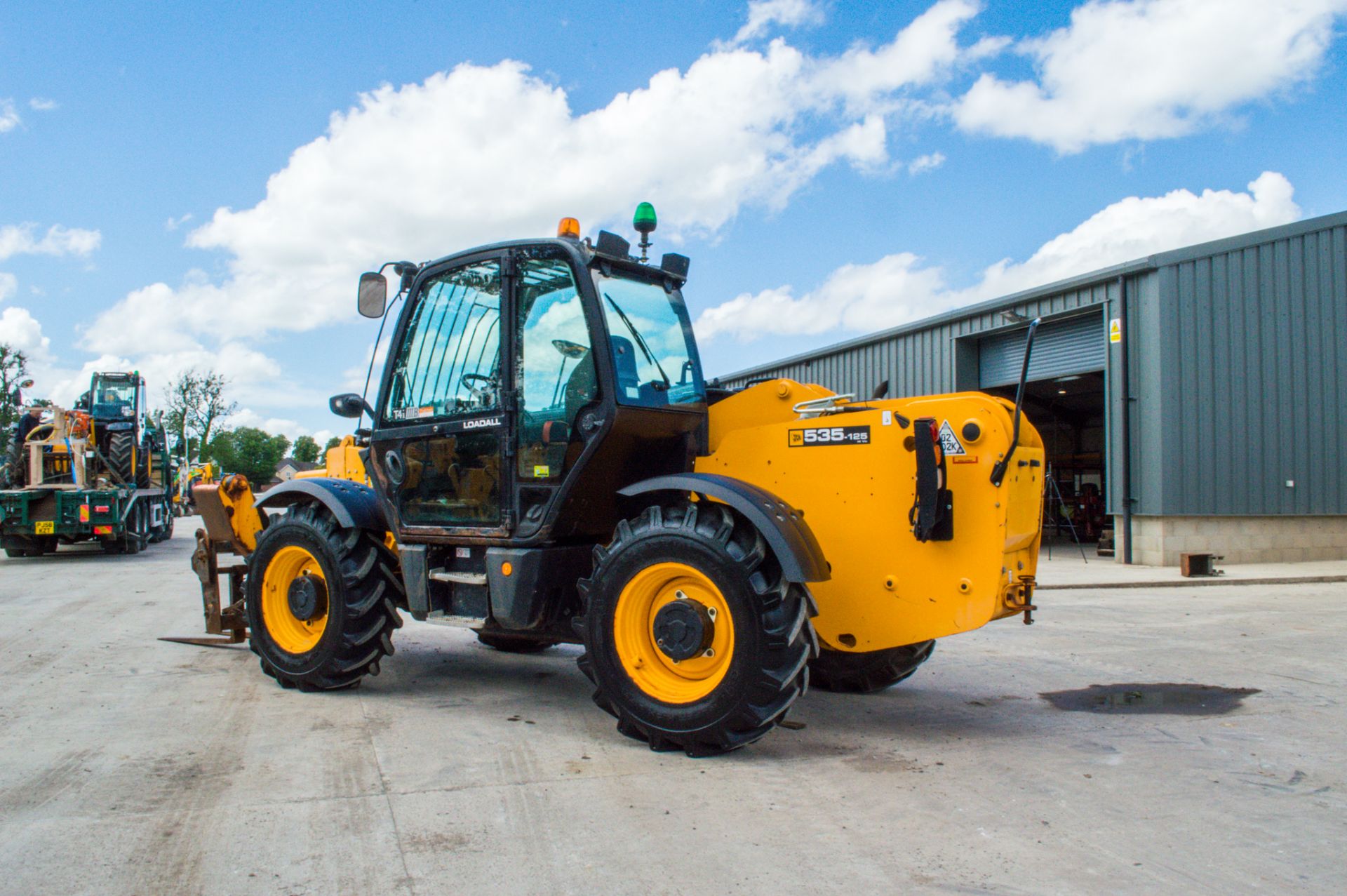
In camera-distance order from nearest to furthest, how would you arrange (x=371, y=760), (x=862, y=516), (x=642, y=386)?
(x=371, y=760), (x=862, y=516), (x=642, y=386)

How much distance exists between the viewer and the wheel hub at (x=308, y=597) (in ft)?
19.3

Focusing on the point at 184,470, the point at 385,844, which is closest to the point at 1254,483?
the point at 385,844

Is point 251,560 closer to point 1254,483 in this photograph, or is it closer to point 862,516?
point 862,516

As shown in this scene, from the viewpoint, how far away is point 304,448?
10262cm

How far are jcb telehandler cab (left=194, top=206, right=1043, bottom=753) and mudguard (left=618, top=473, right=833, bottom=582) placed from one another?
0.01m

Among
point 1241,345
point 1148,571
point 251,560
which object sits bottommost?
point 1148,571

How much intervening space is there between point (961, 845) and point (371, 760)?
2.59m

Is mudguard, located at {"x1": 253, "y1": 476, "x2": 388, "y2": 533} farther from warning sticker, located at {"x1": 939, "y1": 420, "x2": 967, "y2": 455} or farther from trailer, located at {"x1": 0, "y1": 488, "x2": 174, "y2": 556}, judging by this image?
trailer, located at {"x1": 0, "y1": 488, "x2": 174, "y2": 556}

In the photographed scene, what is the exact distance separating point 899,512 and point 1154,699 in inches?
97.8

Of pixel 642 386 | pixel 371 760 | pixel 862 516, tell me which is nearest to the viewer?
pixel 371 760

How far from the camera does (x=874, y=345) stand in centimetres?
2144

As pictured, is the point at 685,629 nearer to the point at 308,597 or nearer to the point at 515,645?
the point at 308,597

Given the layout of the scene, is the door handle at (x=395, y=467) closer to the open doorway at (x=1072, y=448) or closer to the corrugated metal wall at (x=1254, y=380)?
the corrugated metal wall at (x=1254, y=380)

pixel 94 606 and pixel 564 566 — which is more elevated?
pixel 564 566
